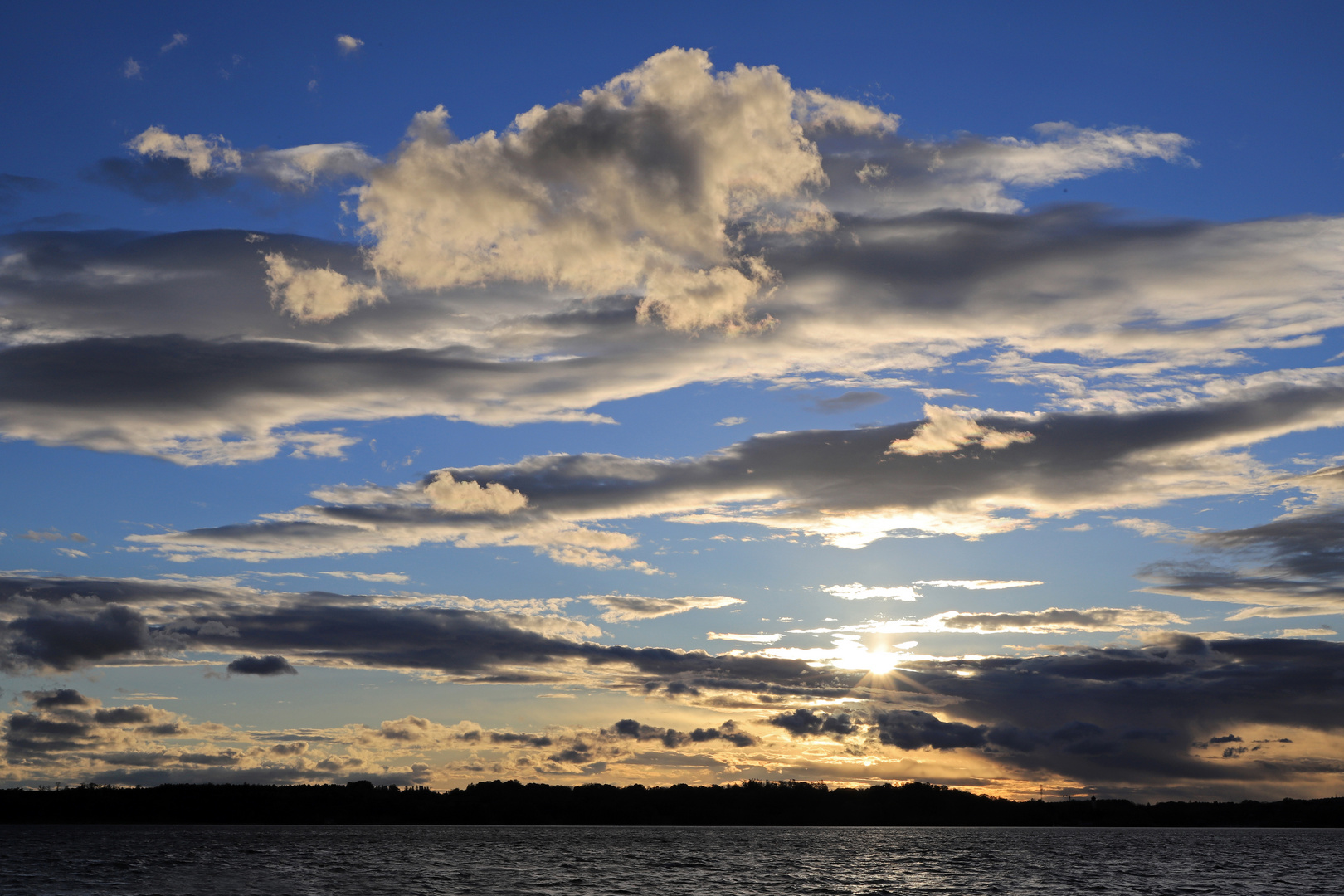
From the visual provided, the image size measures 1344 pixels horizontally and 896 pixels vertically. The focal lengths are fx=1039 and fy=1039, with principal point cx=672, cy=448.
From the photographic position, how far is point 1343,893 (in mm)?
166625

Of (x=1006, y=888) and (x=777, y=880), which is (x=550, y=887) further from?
(x=1006, y=888)

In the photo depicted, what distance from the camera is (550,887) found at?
164 m

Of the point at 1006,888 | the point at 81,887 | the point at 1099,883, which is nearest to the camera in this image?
the point at 81,887

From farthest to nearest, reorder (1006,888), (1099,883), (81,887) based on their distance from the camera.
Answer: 1. (1099,883)
2. (1006,888)
3. (81,887)

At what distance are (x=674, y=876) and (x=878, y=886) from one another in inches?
1609

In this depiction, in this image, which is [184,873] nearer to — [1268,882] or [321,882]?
[321,882]

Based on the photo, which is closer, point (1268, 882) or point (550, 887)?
point (550, 887)

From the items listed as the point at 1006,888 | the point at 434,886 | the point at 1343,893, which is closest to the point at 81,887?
the point at 434,886

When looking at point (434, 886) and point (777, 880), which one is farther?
point (777, 880)

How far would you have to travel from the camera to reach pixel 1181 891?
169125 mm

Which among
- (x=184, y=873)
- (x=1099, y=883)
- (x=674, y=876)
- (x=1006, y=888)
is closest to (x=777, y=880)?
(x=674, y=876)

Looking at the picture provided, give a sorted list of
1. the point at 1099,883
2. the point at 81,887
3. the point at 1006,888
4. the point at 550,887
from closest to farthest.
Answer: the point at 81,887 < the point at 550,887 < the point at 1006,888 < the point at 1099,883

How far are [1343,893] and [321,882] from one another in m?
168

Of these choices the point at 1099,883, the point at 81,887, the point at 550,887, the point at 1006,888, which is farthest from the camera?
the point at 1099,883
